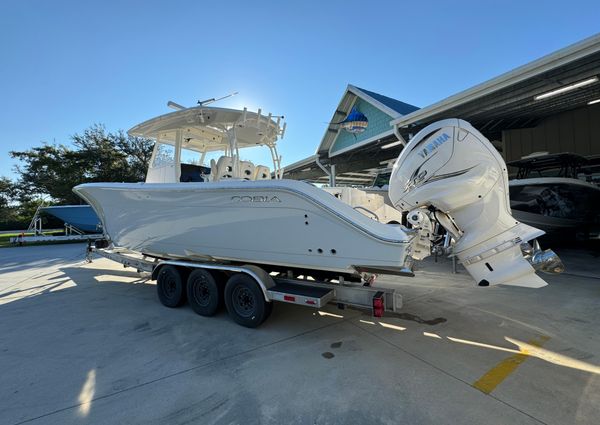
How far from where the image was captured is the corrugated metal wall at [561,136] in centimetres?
1048

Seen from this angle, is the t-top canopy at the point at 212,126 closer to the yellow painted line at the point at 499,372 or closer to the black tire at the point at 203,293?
the black tire at the point at 203,293

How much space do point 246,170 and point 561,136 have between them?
41.3ft

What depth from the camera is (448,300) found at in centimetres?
466

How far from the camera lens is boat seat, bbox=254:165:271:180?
506cm

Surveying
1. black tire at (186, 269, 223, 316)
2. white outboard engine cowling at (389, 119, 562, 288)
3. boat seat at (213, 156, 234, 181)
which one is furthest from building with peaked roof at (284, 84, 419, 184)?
black tire at (186, 269, 223, 316)

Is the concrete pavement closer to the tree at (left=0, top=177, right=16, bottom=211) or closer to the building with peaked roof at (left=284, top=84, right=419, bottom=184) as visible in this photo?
the building with peaked roof at (left=284, top=84, right=419, bottom=184)

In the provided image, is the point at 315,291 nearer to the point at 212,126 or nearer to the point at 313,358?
the point at 313,358

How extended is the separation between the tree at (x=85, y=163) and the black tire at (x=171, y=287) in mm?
20815

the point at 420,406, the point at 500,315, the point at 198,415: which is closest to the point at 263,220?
the point at 198,415

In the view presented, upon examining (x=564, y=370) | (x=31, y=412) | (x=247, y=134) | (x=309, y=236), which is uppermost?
(x=247, y=134)

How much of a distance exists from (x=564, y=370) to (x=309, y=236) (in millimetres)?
2528

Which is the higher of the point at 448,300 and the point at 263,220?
the point at 263,220

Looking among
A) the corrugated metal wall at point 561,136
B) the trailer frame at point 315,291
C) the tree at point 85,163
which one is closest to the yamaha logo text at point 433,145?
the trailer frame at point 315,291

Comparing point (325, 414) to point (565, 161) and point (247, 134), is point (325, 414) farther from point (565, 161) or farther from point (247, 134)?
point (565, 161)
